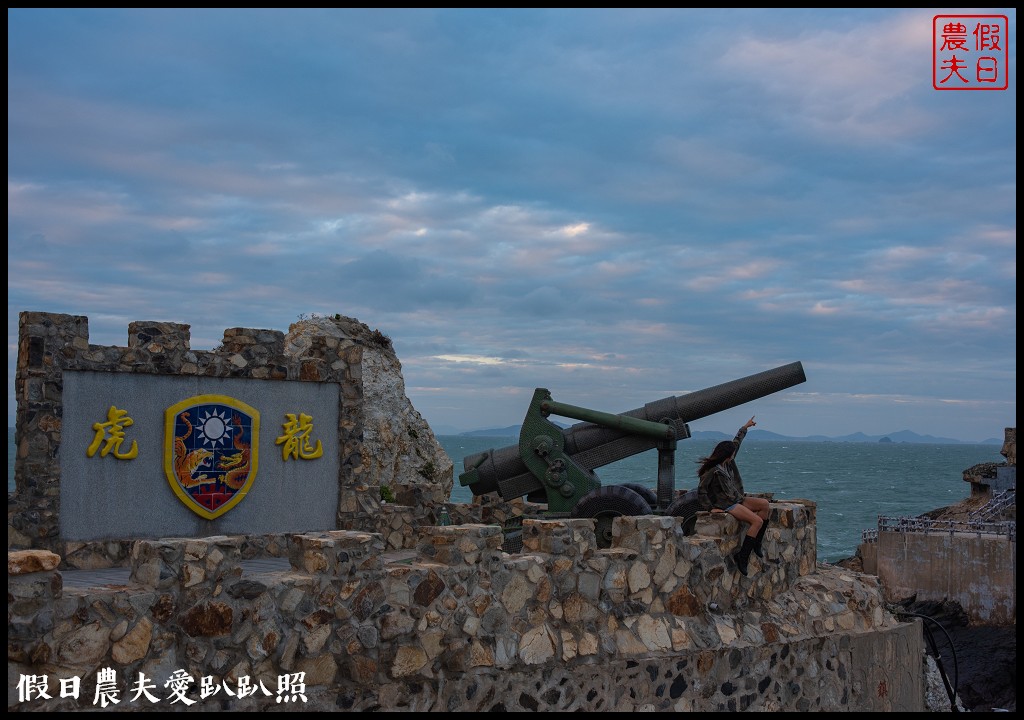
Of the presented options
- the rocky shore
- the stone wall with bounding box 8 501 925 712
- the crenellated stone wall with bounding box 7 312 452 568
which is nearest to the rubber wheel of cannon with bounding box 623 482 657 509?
the stone wall with bounding box 8 501 925 712

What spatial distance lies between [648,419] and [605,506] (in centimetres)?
164

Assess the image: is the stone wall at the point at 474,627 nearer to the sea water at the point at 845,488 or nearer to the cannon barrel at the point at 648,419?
the cannon barrel at the point at 648,419

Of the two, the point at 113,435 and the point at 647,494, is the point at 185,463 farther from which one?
the point at 647,494

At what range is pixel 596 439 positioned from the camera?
14.6 meters

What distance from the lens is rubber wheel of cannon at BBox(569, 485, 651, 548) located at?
43.8 ft

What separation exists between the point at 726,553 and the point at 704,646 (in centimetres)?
99

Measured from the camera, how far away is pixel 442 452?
21156 mm

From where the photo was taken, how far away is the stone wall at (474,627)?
22.7 ft

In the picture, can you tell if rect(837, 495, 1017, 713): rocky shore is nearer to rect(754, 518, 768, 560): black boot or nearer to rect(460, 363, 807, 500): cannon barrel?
rect(460, 363, 807, 500): cannon barrel

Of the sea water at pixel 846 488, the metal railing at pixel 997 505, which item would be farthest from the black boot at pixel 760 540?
the sea water at pixel 846 488

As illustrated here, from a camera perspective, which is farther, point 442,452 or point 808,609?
point 442,452

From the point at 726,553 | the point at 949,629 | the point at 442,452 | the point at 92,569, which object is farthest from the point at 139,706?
the point at 949,629

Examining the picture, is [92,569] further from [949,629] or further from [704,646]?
[949,629]

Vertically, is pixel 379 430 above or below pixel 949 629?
above
